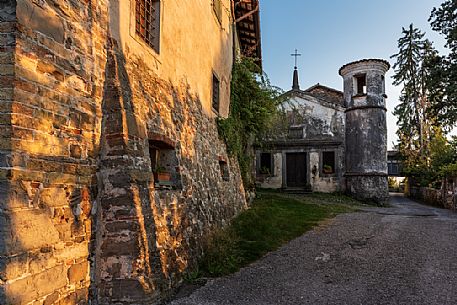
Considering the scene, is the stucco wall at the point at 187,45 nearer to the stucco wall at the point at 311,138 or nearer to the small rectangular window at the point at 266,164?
the stucco wall at the point at 311,138

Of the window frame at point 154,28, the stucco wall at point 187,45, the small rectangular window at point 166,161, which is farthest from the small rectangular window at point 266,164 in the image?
the window frame at point 154,28

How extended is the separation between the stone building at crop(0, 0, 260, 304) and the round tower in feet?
42.6

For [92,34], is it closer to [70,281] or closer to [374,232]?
[70,281]

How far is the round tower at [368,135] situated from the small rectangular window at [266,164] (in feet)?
13.6

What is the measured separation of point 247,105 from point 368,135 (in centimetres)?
828

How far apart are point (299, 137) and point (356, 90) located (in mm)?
3842

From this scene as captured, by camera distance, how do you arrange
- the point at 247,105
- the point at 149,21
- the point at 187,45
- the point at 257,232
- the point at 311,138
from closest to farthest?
the point at 149,21 < the point at 187,45 < the point at 257,232 < the point at 247,105 < the point at 311,138

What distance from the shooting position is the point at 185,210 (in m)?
5.65

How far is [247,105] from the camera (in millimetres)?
11969

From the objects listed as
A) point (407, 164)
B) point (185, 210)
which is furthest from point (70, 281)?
point (407, 164)

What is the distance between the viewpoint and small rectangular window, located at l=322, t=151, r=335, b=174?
18.3 m

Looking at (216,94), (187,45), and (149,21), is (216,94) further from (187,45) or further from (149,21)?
(149,21)

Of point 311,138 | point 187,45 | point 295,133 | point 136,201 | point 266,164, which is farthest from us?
point 266,164

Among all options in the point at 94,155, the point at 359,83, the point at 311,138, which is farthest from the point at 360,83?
the point at 94,155
